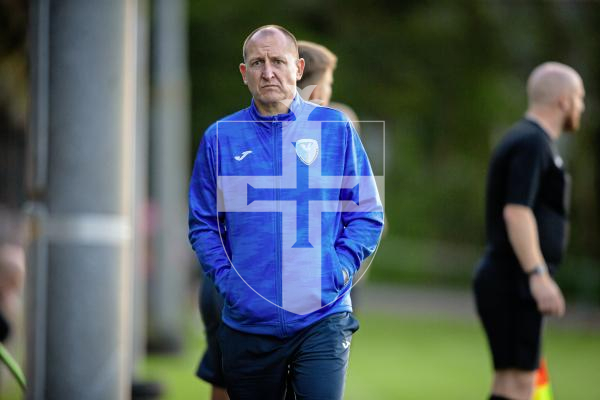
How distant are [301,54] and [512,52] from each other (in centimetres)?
1921

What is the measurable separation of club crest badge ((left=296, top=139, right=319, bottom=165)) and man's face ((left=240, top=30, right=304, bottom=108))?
17cm

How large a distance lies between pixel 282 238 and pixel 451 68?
20.3 meters

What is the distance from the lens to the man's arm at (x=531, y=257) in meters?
5.77

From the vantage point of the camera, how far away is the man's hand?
227 inches

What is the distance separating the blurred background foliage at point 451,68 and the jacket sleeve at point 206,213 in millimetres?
14347

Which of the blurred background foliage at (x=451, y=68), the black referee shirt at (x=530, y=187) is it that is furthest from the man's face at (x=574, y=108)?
the blurred background foliage at (x=451, y=68)

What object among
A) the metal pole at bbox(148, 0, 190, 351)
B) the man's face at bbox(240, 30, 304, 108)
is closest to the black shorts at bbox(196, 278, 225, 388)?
the man's face at bbox(240, 30, 304, 108)

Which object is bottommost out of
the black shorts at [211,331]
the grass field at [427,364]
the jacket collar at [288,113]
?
the grass field at [427,364]

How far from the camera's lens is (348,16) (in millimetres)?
22688

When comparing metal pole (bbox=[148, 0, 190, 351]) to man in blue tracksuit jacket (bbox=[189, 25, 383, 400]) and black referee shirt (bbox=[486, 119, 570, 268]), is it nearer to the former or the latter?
black referee shirt (bbox=[486, 119, 570, 268])

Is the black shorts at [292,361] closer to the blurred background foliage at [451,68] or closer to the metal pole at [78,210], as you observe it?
the metal pole at [78,210]

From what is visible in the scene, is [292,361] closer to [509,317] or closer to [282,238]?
[282,238]

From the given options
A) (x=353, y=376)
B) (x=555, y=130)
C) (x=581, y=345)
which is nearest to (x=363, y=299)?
(x=581, y=345)

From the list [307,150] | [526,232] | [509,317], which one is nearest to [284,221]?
[307,150]
